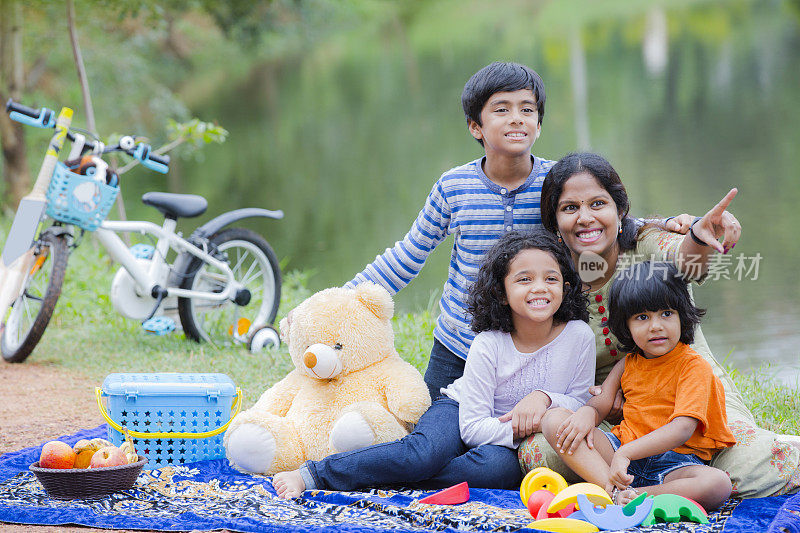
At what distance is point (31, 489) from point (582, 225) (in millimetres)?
1871

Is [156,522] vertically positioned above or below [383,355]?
below

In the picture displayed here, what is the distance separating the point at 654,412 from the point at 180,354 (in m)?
2.69

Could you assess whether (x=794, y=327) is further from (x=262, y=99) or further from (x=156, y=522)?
(x=262, y=99)

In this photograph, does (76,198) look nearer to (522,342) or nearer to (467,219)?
(467,219)

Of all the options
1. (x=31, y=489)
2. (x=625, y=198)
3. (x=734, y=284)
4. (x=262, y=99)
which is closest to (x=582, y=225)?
(x=625, y=198)

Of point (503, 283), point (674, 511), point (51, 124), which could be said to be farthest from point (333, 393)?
point (51, 124)

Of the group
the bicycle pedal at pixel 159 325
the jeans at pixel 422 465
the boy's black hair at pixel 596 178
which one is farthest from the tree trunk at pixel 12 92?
the jeans at pixel 422 465

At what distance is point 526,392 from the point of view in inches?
113

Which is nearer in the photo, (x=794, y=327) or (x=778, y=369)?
(x=778, y=369)

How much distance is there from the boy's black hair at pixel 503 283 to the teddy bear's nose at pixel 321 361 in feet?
1.55

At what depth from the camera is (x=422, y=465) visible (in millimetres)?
2746

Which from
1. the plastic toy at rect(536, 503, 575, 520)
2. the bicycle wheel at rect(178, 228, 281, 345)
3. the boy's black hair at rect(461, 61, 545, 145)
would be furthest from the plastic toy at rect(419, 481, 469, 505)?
the bicycle wheel at rect(178, 228, 281, 345)

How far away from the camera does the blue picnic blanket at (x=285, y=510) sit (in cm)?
243

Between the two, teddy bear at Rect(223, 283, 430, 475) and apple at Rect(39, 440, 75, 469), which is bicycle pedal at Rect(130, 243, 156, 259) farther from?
apple at Rect(39, 440, 75, 469)
